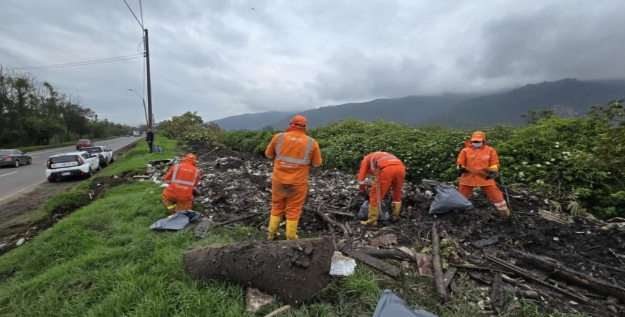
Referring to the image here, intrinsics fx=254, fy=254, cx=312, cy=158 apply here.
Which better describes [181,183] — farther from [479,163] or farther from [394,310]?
[479,163]

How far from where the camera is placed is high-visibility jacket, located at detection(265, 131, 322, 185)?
358 cm

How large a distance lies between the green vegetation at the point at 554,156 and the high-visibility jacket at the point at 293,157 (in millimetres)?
3787

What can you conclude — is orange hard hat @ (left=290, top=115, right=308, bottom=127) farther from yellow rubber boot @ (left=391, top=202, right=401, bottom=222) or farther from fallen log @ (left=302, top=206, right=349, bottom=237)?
yellow rubber boot @ (left=391, top=202, right=401, bottom=222)

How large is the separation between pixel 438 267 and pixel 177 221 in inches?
161

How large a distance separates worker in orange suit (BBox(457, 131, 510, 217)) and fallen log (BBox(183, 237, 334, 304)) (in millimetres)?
3291

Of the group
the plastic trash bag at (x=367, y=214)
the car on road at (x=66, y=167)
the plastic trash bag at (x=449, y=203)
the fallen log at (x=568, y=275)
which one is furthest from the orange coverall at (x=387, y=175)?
the car on road at (x=66, y=167)

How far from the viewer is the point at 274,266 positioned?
2.43 meters

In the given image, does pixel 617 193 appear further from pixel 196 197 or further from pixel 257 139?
pixel 257 139

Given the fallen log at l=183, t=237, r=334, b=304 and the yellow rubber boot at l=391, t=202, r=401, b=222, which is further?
the yellow rubber boot at l=391, t=202, r=401, b=222

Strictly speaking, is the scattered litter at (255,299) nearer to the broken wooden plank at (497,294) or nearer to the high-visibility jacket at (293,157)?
the high-visibility jacket at (293,157)

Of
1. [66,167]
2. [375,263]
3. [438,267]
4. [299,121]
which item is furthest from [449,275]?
[66,167]

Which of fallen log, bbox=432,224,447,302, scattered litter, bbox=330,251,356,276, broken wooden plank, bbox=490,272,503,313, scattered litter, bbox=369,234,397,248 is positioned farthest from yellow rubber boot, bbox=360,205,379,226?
broken wooden plank, bbox=490,272,503,313

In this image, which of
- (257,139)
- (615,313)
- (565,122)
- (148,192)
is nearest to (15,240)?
(148,192)

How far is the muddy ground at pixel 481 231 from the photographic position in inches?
112
